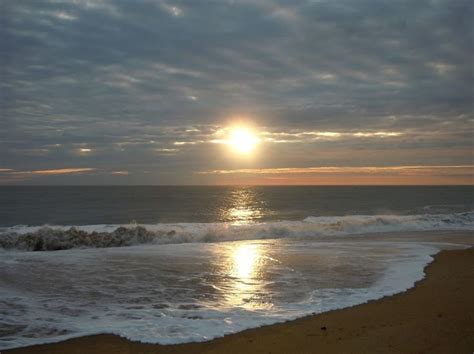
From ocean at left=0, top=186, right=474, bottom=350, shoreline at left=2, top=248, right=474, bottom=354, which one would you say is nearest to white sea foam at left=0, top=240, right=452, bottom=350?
ocean at left=0, top=186, right=474, bottom=350

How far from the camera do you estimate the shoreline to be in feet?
19.4

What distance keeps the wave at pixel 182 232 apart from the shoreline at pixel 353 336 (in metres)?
14.8

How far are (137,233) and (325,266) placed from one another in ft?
40.2

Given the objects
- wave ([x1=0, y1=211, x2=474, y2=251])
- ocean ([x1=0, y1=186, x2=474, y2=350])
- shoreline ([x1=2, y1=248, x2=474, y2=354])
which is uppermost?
shoreline ([x1=2, y1=248, x2=474, y2=354])

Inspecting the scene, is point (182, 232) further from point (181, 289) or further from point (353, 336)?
point (353, 336)

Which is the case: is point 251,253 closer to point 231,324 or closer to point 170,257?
point 170,257

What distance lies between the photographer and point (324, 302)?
332 inches

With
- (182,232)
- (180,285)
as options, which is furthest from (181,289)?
(182,232)

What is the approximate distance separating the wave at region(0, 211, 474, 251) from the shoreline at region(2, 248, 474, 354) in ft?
48.5

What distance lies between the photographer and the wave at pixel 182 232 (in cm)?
1975

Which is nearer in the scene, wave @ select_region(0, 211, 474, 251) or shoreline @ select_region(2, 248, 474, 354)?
shoreline @ select_region(2, 248, 474, 354)

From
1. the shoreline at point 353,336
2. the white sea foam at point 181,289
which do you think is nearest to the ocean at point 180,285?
the white sea foam at point 181,289

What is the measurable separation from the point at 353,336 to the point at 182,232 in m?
18.8

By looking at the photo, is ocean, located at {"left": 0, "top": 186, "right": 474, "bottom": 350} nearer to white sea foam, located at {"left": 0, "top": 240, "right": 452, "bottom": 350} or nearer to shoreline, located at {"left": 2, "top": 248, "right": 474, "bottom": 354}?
white sea foam, located at {"left": 0, "top": 240, "right": 452, "bottom": 350}
